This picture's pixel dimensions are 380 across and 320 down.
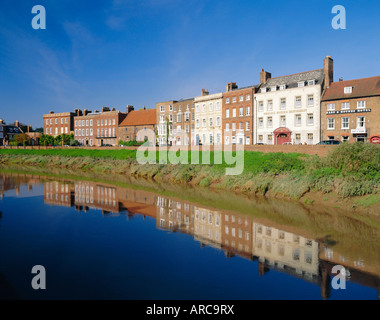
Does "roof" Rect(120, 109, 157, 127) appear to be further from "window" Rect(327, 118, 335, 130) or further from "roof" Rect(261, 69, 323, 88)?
"window" Rect(327, 118, 335, 130)

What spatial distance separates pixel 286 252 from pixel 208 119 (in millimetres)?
42598

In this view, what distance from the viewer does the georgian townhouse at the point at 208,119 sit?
50.9 meters

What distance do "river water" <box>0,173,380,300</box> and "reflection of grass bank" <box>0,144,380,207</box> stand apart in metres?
2.12

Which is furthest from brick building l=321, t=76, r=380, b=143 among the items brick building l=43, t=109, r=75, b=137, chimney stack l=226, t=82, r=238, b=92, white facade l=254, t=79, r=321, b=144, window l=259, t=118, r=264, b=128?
brick building l=43, t=109, r=75, b=137

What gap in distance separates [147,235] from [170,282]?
4903 millimetres

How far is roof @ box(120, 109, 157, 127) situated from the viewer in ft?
210

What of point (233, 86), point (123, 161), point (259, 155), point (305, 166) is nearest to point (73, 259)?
point (305, 166)

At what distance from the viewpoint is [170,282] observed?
8.84 metres

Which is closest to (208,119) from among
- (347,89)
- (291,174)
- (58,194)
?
(347,89)

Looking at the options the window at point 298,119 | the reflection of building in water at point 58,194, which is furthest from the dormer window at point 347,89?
the reflection of building in water at point 58,194

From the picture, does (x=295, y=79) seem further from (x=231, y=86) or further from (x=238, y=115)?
(x=231, y=86)

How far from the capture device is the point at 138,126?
64438 millimetres
